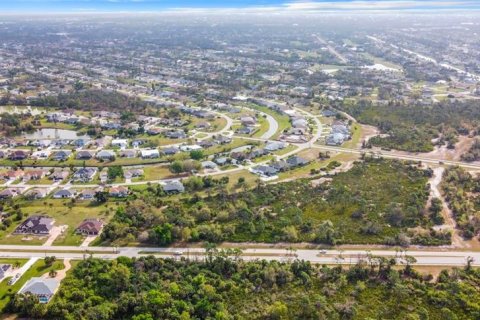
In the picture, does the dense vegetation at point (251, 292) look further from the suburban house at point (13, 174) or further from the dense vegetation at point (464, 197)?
the suburban house at point (13, 174)

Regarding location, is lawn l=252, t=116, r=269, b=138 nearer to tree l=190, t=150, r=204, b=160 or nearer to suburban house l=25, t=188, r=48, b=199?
tree l=190, t=150, r=204, b=160

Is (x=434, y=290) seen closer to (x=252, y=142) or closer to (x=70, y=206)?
(x=70, y=206)

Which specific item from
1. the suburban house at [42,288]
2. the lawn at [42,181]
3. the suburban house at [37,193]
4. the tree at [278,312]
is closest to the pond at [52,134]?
the lawn at [42,181]

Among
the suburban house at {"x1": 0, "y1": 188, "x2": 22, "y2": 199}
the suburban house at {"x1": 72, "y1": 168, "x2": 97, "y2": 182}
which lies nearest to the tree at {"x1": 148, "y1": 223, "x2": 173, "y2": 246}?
the suburban house at {"x1": 72, "y1": 168, "x2": 97, "y2": 182}

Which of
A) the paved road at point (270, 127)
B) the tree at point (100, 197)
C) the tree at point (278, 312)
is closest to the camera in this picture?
the tree at point (278, 312)

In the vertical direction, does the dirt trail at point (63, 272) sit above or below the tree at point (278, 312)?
above

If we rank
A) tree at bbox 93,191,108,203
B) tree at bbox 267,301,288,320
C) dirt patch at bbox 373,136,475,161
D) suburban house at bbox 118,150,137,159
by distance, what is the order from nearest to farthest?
tree at bbox 267,301,288,320
tree at bbox 93,191,108,203
suburban house at bbox 118,150,137,159
dirt patch at bbox 373,136,475,161

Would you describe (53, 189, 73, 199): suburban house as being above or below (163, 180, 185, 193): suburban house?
above
